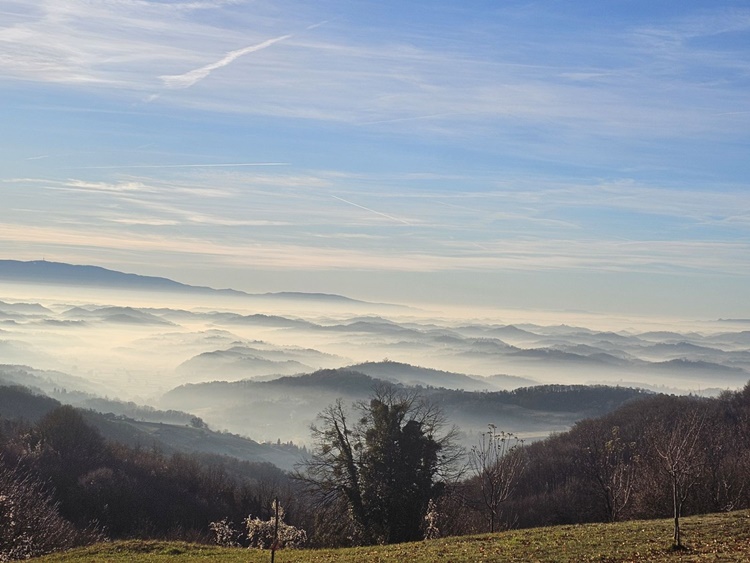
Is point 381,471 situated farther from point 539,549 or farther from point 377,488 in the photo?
point 539,549

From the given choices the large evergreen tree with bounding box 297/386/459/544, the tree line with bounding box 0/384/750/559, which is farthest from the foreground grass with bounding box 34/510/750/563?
the large evergreen tree with bounding box 297/386/459/544

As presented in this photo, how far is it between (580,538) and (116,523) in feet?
205

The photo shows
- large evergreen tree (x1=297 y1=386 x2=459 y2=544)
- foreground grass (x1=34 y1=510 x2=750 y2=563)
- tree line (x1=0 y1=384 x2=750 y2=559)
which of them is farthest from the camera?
large evergreen tree (x1=297 y1=386 x2=459 y2=544)

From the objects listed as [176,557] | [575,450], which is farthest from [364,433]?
[575,450]

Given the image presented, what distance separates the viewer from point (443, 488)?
46.9m

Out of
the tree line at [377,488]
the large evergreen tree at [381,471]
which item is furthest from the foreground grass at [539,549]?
the large evergreen tree at [381,471]

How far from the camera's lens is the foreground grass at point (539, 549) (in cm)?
2344

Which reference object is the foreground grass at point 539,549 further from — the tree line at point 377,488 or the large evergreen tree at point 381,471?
the large evergreen tree at point 381,471

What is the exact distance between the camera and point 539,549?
25.4m

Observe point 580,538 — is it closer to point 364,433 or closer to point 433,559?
point 433,559

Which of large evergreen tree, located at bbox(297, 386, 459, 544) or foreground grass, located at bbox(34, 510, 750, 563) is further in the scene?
large evergreen tree, located at bbox(297, 386, 459, 544)

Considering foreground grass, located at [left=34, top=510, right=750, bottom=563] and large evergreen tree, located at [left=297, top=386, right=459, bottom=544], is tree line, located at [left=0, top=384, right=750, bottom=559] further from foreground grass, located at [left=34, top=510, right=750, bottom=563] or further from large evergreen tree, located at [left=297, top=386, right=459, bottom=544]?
foreground grass, located at [left=34, top=510, right=750, bottom=563]

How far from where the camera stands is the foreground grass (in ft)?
76.9

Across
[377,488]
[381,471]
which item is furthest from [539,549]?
[381,471]
